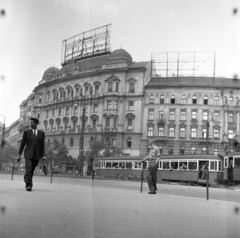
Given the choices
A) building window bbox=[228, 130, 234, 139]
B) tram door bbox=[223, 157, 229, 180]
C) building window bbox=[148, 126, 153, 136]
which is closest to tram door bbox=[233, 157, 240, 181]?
tram door bbox=[223, 157, 229, 180]

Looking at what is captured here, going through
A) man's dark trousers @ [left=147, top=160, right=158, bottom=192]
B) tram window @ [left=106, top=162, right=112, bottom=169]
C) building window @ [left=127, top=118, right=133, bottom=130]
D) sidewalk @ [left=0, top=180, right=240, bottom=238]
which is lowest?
sidewalk @ [left=0, top=180, right=240, bottom=238]

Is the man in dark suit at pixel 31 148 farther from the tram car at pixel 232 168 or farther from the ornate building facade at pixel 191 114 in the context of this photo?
the ornate building facade at pixel 191 114

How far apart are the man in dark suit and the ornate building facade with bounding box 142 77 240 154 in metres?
53.3

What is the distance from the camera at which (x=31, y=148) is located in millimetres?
8172

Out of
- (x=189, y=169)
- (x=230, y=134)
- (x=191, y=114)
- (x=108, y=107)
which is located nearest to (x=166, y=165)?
(x=189, y=169)

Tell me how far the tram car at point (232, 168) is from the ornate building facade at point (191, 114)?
99.1 ft

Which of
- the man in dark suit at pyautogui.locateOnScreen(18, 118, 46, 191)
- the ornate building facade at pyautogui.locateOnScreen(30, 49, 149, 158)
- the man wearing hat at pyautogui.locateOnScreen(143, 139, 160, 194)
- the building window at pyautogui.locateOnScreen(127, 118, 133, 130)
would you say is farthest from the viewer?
the building window at pyautogui.locateOnScreen(127, 118, 133, 130)

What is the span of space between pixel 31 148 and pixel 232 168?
78.5 feet

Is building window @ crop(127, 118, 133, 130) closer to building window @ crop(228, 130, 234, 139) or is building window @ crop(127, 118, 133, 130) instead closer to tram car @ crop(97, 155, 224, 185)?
building window @ crop(228, 130, 234, 139)

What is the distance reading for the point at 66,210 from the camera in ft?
19.3

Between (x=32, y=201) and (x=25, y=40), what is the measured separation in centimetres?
269

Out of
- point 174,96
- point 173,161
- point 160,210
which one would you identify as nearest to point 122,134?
point 174,96

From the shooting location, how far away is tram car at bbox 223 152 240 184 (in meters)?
29.0

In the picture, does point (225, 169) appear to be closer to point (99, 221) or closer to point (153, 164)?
point (153, 164)
